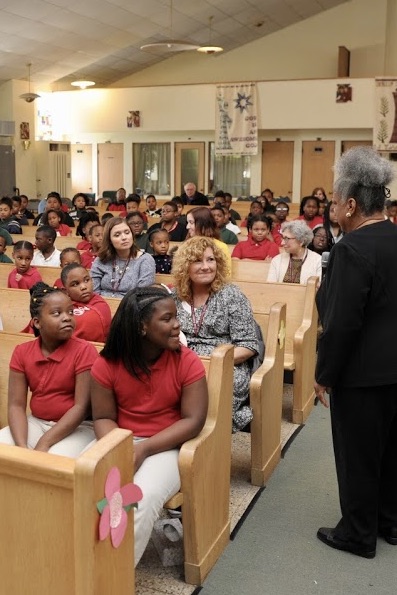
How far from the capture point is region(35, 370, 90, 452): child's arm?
8.18ft

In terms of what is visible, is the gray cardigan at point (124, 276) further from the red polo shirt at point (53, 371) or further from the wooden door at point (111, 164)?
the wooden door at point (111, 164)

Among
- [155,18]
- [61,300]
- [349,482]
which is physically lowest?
[349,482]

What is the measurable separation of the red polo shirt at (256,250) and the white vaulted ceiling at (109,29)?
22.0 ft

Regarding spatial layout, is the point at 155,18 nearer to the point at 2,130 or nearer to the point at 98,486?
Result: the point at 2,130

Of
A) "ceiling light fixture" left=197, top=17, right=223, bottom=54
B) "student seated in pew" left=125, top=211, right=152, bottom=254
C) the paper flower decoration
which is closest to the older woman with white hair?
"student seated in pew" left=125, top=211, right=152, bottom=254

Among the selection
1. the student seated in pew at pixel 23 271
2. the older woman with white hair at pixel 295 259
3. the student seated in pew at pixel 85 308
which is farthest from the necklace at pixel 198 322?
the student seated in pew at pixel 23 271

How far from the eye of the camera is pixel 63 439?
2553 millimetres

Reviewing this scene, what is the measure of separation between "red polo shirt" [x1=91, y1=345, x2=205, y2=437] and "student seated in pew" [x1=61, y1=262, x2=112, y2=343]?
91 centimetres

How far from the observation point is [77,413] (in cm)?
254

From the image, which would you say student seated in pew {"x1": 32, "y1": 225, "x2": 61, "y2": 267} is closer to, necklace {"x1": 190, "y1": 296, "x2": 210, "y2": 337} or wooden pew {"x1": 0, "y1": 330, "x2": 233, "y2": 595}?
necklace {"x1": 190, "y1": 296, "x2": 210, "y2": 337}

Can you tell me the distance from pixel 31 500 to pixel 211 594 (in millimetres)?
1092

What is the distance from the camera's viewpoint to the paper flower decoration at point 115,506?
163 cm

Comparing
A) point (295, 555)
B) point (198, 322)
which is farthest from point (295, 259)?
point (295, 555)

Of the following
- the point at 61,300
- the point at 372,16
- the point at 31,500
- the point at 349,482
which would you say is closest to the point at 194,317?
the point at 61,300
